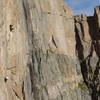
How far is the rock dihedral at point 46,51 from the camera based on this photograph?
128ft

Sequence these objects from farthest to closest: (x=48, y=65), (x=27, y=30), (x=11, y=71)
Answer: (x=48, y=65), (x=27, y=30), (x=11, y=71)

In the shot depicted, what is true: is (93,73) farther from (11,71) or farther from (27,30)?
(11,71)

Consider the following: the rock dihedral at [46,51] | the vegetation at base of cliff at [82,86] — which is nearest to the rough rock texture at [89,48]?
the rock dihedral at [46,51]

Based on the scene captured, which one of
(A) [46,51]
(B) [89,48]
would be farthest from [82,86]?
(A) [46,51]

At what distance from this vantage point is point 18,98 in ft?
132

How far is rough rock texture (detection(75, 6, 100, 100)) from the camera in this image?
63.9 metres

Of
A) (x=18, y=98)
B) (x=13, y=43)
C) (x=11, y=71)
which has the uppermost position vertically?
(x=13, y=43)

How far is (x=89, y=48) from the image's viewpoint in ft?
221

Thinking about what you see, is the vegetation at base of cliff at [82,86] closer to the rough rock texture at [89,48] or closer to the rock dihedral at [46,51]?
the rock dihedral at [46,51]

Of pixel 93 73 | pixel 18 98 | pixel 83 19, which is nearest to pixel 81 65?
pixel 93 73

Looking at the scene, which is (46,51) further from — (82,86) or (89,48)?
(89,48)

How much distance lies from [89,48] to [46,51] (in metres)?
15.3

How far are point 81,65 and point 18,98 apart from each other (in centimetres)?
2750

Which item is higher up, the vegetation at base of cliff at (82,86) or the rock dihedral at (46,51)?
the rock dihedral at (46,51)
